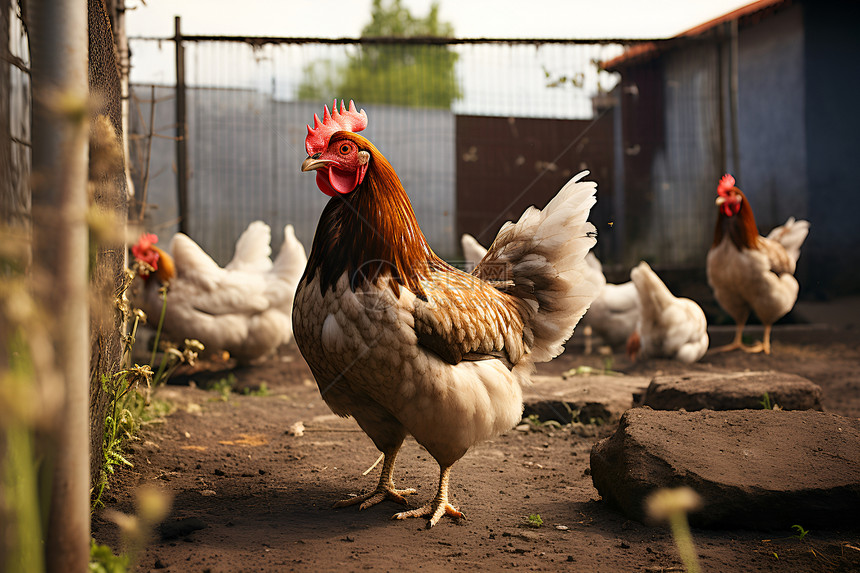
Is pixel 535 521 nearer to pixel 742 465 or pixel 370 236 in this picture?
pixel 742 465

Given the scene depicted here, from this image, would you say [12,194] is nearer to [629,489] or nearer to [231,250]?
[629,489]

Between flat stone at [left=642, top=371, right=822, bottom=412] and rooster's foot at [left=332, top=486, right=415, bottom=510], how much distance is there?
1899mm

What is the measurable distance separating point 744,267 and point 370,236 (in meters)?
6.00

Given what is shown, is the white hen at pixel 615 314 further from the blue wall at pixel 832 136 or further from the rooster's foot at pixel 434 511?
the rooster's foot at pixel 434 511

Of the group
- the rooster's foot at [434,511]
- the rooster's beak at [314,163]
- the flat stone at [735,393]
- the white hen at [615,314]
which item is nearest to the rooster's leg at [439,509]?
the rooster's foot at [434,511]

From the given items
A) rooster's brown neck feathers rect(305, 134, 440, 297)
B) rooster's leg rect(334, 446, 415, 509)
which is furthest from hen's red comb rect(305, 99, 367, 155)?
rooster's leg rect(334, 446, 415, 509)

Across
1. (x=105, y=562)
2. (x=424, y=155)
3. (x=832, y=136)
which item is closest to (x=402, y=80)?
(x=424, y=155)

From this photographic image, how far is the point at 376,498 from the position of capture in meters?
2.83

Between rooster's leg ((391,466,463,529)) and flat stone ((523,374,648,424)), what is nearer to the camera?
rooster's leg ((391,466,463,529))

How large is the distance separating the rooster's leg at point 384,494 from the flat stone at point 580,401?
152 cm

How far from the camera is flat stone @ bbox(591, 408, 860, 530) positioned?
7.87ft

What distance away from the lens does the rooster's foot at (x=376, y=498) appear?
2.79 m

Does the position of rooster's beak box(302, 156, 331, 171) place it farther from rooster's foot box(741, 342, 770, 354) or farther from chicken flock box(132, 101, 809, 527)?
rooster's foot box(741, 342, 770, 354)

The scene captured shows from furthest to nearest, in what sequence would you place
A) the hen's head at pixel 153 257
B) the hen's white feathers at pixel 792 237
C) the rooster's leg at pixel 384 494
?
the hen's white feathers at pixel 792 237
the hen's head at pixel 153 257
the rooster's leg at pixel 384 494
